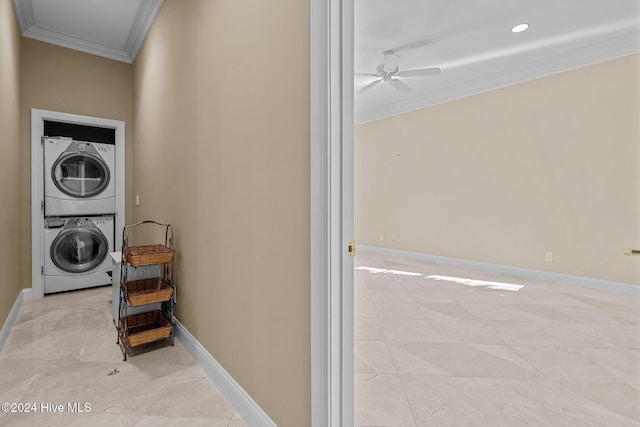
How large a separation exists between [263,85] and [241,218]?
0.65 m

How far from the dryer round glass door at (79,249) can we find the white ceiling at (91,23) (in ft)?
6.96

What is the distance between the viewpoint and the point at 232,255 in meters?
1.62

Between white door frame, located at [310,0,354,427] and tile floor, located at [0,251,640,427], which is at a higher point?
white door frame, located at [310,0,354,427]

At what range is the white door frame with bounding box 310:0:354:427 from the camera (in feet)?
3.42

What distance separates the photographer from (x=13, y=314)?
8.81 ft

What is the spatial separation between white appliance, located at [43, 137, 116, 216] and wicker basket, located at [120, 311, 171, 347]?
6.57 ft

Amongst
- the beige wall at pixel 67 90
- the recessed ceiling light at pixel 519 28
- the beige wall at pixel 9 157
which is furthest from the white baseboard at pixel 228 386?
the recessed ceiling light at pixel 519 28

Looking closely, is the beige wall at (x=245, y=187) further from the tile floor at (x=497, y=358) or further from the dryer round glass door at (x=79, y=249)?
the dryer round glass door at (x=79, y=249)

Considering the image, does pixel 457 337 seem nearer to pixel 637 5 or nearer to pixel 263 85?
pixel 263 85

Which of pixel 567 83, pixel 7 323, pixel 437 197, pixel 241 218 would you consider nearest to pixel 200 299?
pixel 241 218

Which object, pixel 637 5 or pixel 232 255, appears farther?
pixel 637 5

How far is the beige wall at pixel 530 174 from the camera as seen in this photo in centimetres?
348

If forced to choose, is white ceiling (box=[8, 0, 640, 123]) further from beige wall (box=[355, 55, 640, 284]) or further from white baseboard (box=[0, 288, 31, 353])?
white baseboard (box=[0, 288, 31, 353])

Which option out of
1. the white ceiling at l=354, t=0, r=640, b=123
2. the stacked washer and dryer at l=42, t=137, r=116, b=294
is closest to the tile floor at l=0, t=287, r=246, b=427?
the stacked washer and dryer at l=42, t=137, r=116, b=294
